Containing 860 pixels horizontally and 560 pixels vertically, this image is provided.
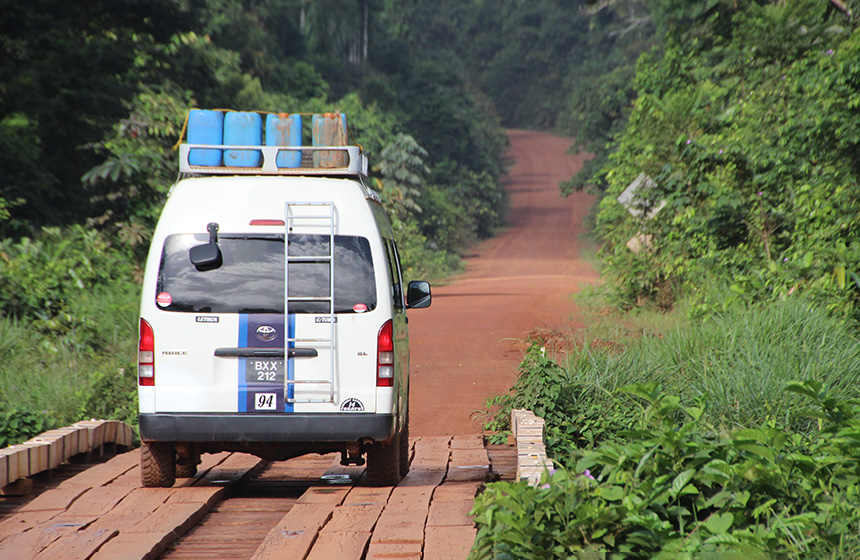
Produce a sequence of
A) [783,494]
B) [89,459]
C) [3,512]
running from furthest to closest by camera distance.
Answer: [89,459]
[3,512]
[783,494]

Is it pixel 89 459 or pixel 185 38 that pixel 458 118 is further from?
pixel 89 459

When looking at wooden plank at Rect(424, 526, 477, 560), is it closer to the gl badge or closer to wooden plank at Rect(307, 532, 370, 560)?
wooden plank at Rect(307, 532, 370, 560)

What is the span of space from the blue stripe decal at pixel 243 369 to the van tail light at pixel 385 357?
2.82 ft

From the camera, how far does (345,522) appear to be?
5.65 m

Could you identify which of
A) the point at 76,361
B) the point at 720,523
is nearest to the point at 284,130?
the point at 720,523

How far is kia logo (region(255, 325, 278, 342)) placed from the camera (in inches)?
255

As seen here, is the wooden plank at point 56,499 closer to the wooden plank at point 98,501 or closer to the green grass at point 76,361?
the wooden plank at point 98,501

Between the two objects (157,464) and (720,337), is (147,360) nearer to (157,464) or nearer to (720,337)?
(157,464)

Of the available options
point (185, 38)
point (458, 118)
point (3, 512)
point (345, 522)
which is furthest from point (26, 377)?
point (458, 118)

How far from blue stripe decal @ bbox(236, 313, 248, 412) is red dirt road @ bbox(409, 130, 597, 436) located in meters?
4.30

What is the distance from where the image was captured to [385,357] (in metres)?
6.58

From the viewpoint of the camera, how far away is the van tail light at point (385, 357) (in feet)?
21.5

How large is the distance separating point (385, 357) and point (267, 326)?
80 cm

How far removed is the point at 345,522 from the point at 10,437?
416 cm
